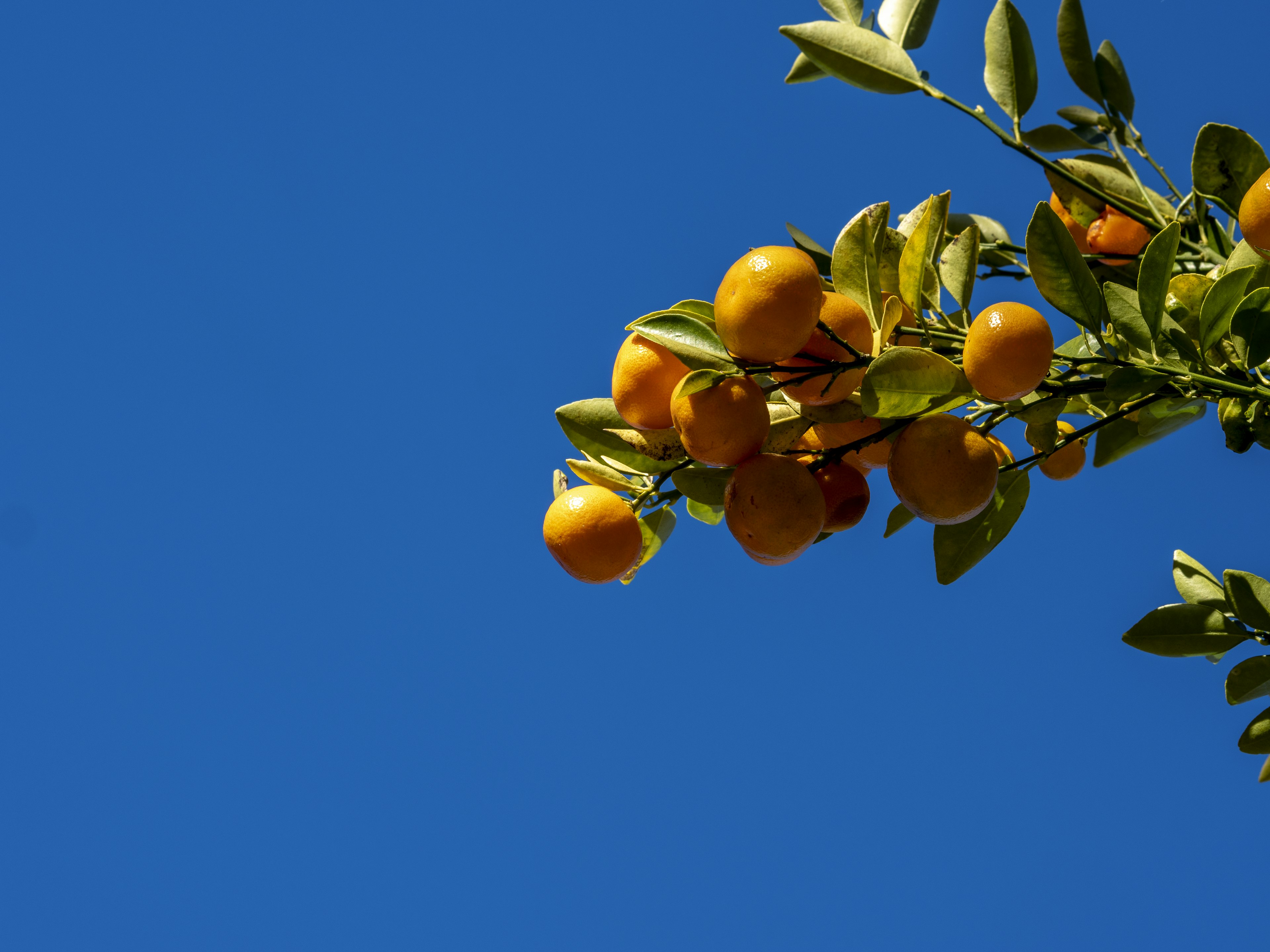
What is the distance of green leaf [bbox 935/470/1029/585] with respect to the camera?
3.23ft

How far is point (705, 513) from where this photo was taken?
114 cm

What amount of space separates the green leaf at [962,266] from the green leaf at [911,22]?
412 mm

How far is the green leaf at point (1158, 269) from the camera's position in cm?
82

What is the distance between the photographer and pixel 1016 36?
1152mm

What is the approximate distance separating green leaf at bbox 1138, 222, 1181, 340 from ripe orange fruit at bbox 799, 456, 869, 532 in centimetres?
31

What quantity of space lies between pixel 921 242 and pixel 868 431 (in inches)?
7.5

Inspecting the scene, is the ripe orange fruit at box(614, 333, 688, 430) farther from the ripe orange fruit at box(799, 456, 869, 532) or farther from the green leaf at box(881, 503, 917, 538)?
the green leaf at box(881, 503, 917, 538)

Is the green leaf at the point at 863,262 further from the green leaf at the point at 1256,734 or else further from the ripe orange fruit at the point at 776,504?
the green leaf at the point at 1256,734

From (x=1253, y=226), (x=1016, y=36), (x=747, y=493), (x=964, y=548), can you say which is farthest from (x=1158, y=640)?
(x=1016, y=36)

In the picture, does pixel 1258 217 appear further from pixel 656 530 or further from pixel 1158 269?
pixel 656 530

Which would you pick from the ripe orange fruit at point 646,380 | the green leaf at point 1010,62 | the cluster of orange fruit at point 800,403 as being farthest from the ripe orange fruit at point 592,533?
the green leaf at point 1010,62

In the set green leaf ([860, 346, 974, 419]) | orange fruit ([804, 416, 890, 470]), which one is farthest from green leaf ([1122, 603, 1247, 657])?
green leaf ([860, 346, 974, 419])

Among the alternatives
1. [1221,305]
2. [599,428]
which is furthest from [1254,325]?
[599,428]

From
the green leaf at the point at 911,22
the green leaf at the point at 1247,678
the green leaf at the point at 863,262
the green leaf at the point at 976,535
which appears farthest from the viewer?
the green leaf at the point at 911,22
